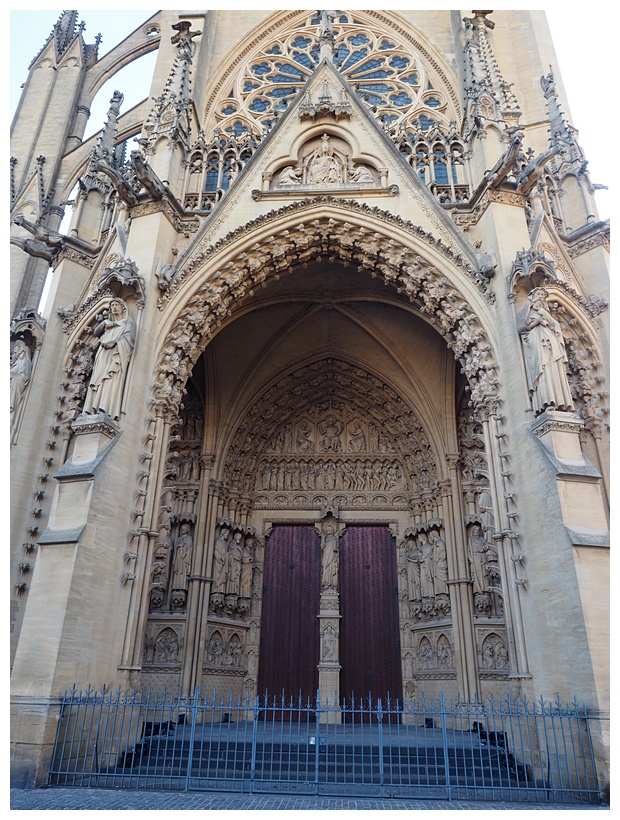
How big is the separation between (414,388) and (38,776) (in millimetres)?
9237

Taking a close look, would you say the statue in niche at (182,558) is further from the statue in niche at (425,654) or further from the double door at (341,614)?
the statue in niche at (425,654)

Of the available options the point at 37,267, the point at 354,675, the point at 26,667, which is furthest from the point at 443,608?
the point at 37,267

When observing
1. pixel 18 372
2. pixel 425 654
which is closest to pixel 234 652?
pixel 425 654

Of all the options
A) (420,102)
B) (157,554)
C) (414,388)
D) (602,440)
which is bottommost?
(157,554)

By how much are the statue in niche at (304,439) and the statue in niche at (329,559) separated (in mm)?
1831

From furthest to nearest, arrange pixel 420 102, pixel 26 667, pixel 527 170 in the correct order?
pixel 420 102 < pixel 527 170 < pixel 26 667

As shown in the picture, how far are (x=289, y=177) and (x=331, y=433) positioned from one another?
5467 mm

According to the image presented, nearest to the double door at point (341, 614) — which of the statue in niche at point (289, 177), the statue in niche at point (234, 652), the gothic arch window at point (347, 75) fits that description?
the statue in niche at point (234, 652)

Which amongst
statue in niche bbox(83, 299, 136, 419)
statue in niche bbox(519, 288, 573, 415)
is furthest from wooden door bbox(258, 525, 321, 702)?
statue in niche bbox(519, 288, 573, 415)

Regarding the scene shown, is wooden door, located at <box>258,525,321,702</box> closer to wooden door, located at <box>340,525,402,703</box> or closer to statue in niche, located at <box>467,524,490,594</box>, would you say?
wooden door, located at <box>340,525,402,703</box>

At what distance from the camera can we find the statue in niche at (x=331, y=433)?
13102 millimetres

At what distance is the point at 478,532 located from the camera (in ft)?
36.2

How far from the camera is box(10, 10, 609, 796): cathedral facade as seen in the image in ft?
24.3

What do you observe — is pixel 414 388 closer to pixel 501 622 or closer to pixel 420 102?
pixel 501 622
